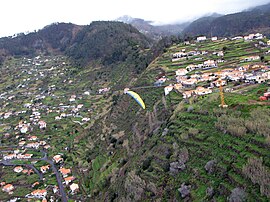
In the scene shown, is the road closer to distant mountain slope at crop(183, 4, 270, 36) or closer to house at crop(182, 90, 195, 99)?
house at crop(182, 90, 195, 99)

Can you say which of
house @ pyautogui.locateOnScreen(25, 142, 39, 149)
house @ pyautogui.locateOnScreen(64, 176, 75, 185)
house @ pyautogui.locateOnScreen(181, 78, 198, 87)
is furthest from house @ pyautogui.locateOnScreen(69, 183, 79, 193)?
house @ pyautogui.locateOnScreen(25, 142, 39, 149)

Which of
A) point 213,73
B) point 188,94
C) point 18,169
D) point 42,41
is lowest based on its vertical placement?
point 18,169

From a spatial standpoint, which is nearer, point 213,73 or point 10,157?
point 213,73

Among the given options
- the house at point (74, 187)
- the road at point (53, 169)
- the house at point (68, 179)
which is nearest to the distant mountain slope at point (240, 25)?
the road at point (53, 169)

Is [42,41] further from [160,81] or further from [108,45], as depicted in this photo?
[160,81]

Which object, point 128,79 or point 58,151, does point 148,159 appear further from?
point 128,79

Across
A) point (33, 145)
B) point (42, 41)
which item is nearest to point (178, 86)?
point (33, 145)
